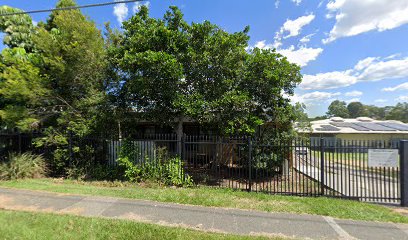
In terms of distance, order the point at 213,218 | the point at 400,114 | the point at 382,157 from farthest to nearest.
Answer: the point at 400,114, the point at 382,157, the point at 213,218

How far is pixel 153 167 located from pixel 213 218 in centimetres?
406

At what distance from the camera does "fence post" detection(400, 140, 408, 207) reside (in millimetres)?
6980

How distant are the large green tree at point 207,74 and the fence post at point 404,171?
3.79m

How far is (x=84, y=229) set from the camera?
16.3ft

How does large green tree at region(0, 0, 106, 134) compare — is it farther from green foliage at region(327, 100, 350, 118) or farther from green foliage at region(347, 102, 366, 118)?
green foliage at region(347, 102, 366, 118)

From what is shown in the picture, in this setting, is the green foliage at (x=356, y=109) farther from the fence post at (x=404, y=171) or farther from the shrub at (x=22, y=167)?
the shrub at (x=22, y=167)

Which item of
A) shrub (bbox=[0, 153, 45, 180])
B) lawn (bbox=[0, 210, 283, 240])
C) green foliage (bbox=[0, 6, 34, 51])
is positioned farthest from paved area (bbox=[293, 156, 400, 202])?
green foliage (bbox=[0, 6, 34, 51])

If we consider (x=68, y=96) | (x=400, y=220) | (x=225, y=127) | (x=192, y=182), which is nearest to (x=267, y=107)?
(x=225, y=127)

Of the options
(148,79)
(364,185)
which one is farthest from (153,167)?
(364,185)

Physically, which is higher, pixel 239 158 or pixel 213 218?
pixel 239 158

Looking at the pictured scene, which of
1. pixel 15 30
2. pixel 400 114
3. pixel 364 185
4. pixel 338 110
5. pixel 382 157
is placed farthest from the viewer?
pixel 338 110

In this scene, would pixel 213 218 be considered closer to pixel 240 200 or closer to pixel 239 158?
pixel 240 200

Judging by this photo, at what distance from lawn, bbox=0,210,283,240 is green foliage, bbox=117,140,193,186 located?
12.0 ft

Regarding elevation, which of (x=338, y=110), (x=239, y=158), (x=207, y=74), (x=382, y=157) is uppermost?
(x=338, y=110)
